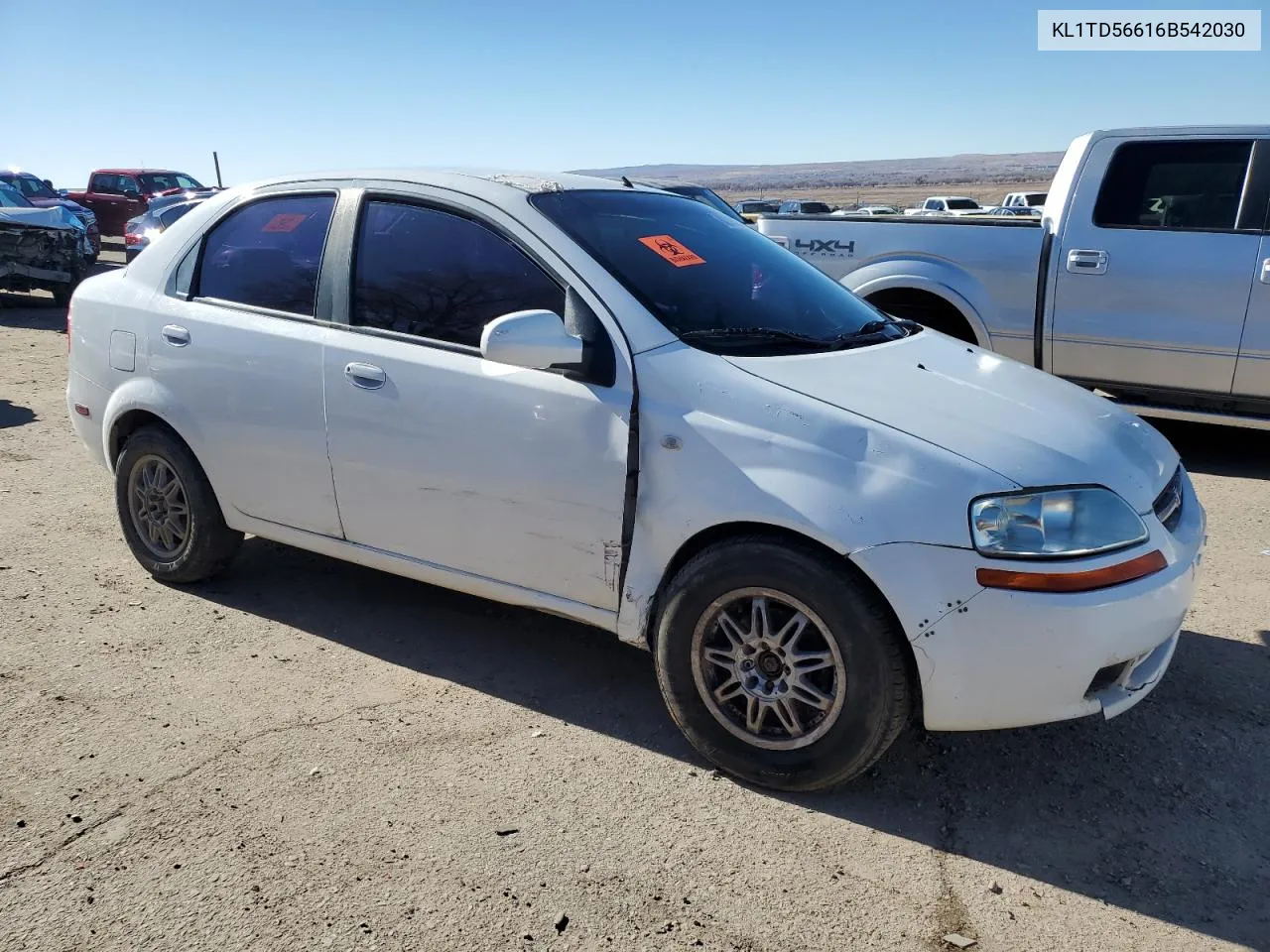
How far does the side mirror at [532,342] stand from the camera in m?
3.14

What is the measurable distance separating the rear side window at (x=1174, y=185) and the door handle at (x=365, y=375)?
5111mm

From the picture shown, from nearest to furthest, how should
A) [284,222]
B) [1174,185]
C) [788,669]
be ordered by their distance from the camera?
1. [788,669]
2. [284,222]
3. [1174,185]

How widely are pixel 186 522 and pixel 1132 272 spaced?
5.65m

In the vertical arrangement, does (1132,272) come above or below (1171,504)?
above

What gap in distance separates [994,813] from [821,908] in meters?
0.71

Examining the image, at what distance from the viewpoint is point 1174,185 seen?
6.61 metres

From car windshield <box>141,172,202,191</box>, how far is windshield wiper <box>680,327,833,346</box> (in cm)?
2475

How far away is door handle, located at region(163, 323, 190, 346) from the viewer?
4141 millimetres

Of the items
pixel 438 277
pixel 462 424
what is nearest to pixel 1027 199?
pixel 438 277

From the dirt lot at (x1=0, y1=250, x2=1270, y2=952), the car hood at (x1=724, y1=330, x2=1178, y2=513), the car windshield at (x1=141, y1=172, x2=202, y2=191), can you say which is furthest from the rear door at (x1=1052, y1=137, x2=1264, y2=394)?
the car windshield at (x1=141, y1=172, x2=202, y2=191)

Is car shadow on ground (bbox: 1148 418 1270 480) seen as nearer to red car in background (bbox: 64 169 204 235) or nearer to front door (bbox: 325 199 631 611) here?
front door (bbox: 325 199 631 611)

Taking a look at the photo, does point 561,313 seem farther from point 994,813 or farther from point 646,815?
point 994,813

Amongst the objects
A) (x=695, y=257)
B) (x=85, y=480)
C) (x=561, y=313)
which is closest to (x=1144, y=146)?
(x=695, y=257)

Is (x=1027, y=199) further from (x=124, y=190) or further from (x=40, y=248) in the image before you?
(x=40, y=248)
